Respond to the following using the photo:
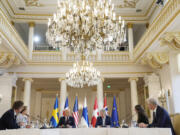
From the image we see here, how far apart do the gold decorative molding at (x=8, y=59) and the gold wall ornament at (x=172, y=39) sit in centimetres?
697

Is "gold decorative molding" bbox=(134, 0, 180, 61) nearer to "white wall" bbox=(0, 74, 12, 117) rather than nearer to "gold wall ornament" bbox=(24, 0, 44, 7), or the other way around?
"gold wall ornament" bbox=(24, 0, 44, 7)

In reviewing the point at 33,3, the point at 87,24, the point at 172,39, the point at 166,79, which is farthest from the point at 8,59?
the point at 166,79

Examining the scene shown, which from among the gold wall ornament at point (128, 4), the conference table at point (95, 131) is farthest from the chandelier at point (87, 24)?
the gold wall ornament at point (128, 4)

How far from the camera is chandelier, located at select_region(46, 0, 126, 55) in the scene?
6277mm

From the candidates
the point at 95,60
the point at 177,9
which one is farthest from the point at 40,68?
the point at 177,9

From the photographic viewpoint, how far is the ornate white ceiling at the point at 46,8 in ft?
41.9

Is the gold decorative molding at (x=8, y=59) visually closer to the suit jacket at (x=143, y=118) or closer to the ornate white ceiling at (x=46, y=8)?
the ornate white ceiling at (x=46, y=8)

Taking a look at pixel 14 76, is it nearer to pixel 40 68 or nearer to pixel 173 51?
pixel 40 68

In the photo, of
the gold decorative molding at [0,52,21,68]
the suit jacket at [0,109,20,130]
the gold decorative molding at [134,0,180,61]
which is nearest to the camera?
the suit jacket at [0,109,20,130]

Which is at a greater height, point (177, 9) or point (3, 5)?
point (3, 5)

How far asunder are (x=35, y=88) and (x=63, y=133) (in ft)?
39.4

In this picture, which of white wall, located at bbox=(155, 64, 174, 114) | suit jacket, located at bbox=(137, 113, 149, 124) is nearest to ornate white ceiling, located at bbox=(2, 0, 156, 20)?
white wall, located at bbox=(155, 64, 174, 114)

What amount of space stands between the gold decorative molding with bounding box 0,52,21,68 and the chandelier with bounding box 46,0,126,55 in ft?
15.3

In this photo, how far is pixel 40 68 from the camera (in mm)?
12602
